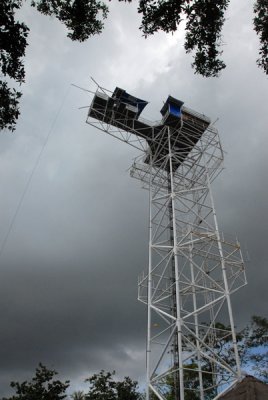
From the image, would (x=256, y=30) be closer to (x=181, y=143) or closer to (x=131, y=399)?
(x=181, y=143)

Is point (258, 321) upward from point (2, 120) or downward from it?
upward

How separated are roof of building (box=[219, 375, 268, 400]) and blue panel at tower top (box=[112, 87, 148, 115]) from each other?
17.9m

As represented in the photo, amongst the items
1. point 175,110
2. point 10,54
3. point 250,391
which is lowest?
point 250,391

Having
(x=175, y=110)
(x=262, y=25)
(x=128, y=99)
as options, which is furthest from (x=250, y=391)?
(x=128, y=99)

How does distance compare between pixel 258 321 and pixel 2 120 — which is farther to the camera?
pixel 258 321

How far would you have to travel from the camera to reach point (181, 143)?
1040 inches

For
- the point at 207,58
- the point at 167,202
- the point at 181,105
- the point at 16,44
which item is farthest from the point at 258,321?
the point at 16,44

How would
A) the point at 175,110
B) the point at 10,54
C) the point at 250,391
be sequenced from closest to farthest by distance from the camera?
the point at 10,54, the point at 250,391, the point at 175,110

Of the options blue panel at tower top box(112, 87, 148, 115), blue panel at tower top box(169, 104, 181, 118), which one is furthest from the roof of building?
blue panel at tower top box(112, 87, 148, 115)

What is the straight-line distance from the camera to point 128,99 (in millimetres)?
25672

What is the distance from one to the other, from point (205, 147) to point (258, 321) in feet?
51.8

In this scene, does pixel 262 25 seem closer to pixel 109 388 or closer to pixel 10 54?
pixel 10 54

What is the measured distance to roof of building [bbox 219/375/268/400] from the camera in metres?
12.7

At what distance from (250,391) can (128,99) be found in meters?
18.8
